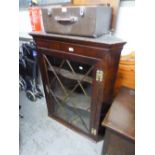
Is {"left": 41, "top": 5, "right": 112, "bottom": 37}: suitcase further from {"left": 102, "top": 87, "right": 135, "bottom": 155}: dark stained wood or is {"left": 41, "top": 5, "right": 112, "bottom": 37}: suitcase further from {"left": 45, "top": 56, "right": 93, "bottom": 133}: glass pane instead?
{"left": 102, "top": 87, "right": 135, "bottom": 155}: dark stained wood

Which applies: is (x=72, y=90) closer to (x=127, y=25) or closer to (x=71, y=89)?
(x=71, y=89)

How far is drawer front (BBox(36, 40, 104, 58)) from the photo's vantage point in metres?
1.17

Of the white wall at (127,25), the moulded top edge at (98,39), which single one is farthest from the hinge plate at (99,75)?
the white wall at (127,25)

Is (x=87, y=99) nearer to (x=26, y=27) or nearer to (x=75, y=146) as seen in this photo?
(x=75, y=146)

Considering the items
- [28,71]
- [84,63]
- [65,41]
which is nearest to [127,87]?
[84,63]

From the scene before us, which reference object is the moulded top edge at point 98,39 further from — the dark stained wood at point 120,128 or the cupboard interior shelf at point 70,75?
the dark stained wood at point 120,128

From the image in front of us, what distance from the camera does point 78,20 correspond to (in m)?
1.19

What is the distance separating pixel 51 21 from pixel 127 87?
89cm

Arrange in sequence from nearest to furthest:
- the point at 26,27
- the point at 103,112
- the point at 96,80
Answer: the point at 96,80, the point at 103,112, the point at 26,27

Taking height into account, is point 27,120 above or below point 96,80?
below

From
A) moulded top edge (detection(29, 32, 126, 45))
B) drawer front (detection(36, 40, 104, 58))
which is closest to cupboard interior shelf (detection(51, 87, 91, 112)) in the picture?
drawer front (detection(36, 40, 104, 58))

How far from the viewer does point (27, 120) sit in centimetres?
191

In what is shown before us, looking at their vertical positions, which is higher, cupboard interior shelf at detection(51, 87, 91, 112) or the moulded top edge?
the moulded top edge

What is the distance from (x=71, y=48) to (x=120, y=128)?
689 mm
